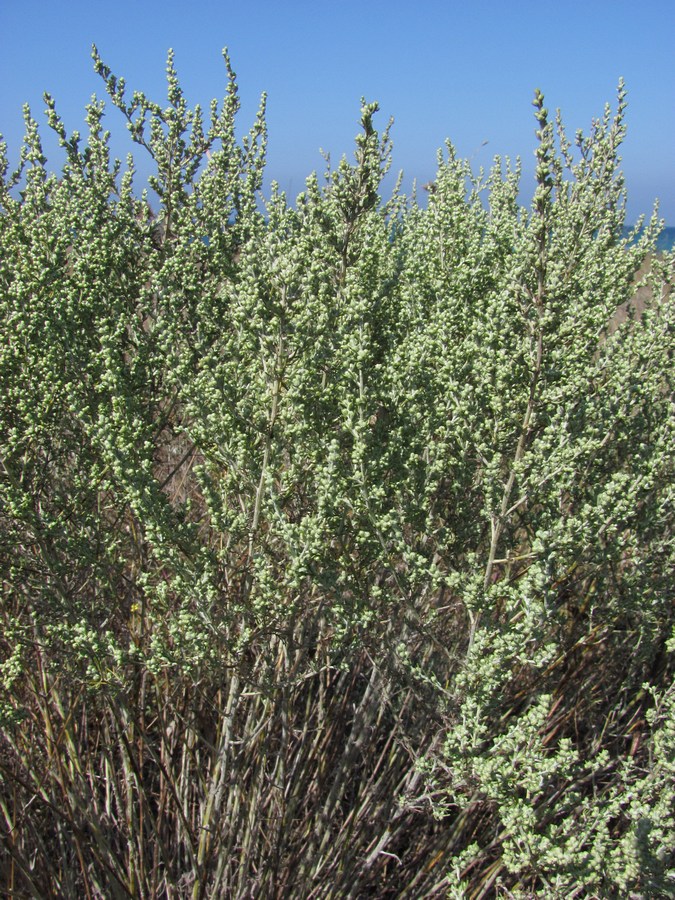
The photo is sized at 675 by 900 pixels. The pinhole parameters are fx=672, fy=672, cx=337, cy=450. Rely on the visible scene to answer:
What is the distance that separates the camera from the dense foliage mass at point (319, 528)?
2311mm

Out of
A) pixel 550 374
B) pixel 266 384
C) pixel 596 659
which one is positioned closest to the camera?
pixel 550 374

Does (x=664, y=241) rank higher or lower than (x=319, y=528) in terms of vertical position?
higher

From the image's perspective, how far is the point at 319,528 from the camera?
7.32 ft

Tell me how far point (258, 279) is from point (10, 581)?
182cm

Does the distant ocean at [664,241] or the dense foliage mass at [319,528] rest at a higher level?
the distant ocean at [664,241]

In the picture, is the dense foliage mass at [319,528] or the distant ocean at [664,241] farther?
the distant ocean at [664,241]

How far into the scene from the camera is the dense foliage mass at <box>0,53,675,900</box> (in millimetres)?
2311

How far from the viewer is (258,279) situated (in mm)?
2305

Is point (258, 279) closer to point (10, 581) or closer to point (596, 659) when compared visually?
point (10, 581)

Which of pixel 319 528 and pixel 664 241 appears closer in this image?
pixel 319 528

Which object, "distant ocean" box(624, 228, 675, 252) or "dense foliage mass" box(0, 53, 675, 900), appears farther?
"distant ocean" box(624, 228, 675, 252)

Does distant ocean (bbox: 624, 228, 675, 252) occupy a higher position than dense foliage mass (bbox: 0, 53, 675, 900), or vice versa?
distant ocean (bbox: 624, 228, 675, 252)

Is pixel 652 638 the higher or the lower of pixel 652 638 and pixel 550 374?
the lower

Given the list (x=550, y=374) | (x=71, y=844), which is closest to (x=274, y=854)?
(x=71, y=844)
